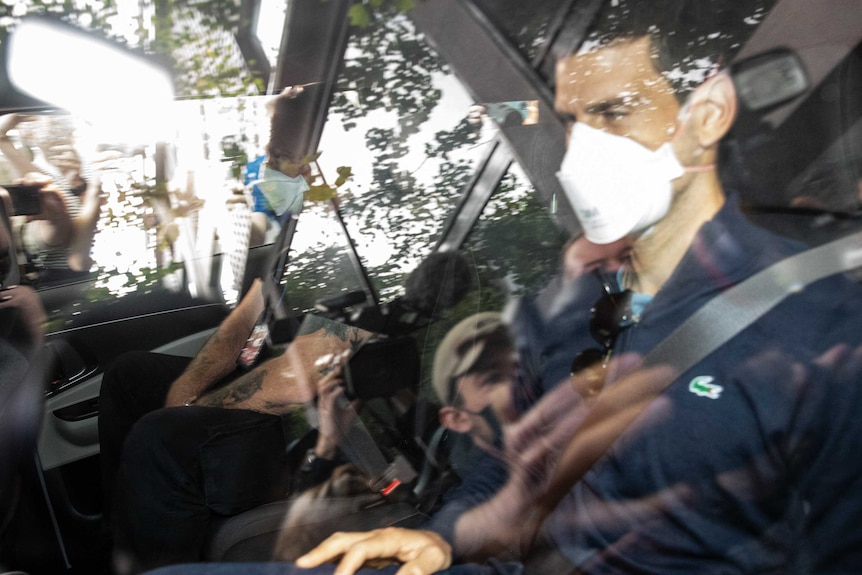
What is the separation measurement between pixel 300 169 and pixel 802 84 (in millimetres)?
870

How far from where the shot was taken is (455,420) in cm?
155

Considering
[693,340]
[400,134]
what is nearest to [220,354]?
[400,134]

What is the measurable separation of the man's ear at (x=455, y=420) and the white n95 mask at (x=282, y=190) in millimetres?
482

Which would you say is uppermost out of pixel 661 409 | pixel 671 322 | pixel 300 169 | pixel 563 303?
pixel 300 169

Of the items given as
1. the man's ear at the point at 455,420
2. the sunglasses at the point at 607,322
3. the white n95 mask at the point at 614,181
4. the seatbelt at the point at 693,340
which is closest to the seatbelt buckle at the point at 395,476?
the man's ear at the point at 455,420

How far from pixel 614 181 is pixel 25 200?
113cm

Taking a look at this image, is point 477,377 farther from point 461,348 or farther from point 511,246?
point 511,246

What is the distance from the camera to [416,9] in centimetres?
142

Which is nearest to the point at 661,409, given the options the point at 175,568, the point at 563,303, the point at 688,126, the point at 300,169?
the point at 563,303

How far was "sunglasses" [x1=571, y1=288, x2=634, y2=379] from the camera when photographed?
52.6 inches

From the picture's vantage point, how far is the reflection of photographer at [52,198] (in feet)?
5.01

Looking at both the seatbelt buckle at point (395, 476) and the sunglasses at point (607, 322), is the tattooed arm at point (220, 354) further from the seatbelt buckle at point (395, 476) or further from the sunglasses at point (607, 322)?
the sunglasses at point (607, 322)

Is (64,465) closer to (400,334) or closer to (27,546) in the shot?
(27,546)

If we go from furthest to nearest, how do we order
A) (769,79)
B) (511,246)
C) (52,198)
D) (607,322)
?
(52,198), (511,246), (607,322), (769,79)
